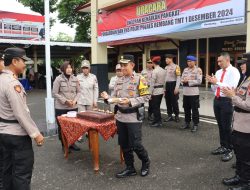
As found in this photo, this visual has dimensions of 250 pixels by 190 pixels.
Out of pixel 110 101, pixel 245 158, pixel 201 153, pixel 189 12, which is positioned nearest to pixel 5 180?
pixel 110 101

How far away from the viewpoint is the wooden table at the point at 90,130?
4.81 m

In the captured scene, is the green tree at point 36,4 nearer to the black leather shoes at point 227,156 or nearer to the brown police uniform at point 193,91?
the brown police uniform at point 193,91

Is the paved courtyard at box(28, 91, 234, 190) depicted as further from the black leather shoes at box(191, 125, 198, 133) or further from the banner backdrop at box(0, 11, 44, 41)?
the banner backdrop at box(0, 11, 44, 41)

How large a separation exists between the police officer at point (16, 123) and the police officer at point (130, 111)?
54.2 inches

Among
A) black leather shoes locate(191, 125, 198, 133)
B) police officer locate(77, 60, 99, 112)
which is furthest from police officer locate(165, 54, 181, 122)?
police officer locate(77, 60, 99, 112)

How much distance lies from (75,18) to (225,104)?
24752 millimetres

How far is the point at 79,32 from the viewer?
94.3 feet

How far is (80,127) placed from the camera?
493 cm

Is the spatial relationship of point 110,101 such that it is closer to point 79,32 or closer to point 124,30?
point 124,30

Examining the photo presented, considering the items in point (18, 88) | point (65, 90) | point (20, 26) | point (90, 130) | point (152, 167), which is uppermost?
point (20, 26)

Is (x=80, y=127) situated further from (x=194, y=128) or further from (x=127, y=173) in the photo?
(x=194, y=128)

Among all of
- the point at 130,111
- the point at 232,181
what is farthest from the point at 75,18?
the point at 232,181

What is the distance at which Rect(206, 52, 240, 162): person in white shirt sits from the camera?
17.2 ft

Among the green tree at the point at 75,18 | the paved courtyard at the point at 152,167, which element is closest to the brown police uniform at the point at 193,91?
the paved courtyard at the point at 152,167
